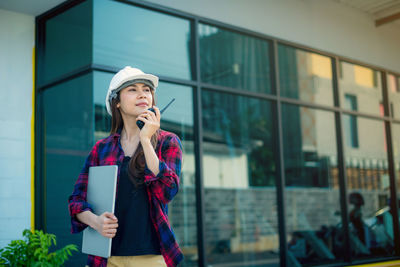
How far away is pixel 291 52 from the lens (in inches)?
289

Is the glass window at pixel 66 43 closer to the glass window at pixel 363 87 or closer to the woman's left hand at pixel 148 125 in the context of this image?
the woman's left hand at pixel 148 125

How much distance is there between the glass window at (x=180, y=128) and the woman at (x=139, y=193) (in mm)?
1888

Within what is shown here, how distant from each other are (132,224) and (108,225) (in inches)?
5.7

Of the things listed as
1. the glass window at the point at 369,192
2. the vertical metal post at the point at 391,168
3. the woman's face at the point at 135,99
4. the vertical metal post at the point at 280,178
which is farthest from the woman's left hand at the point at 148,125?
the vertical metal post at the point at 391,168

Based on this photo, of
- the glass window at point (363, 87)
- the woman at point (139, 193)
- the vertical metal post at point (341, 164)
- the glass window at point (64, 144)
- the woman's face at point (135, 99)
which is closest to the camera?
the woman at point (139, 193)

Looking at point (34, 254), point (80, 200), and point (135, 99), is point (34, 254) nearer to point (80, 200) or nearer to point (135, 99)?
point (80, 200)

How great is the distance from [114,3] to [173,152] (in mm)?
2780

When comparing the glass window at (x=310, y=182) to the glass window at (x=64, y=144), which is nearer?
the glass window at (x=64, y=144)

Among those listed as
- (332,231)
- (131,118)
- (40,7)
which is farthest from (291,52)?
(131,118)

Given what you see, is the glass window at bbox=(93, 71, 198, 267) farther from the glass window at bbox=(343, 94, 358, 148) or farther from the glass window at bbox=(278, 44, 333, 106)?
the glass window at bbox=(343, 94, 358, 148)

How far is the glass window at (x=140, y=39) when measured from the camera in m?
4.21

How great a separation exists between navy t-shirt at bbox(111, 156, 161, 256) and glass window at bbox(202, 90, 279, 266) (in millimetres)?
6577

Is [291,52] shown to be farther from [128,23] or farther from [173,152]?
[173,152]

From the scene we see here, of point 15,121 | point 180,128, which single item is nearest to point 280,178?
point 180,128
